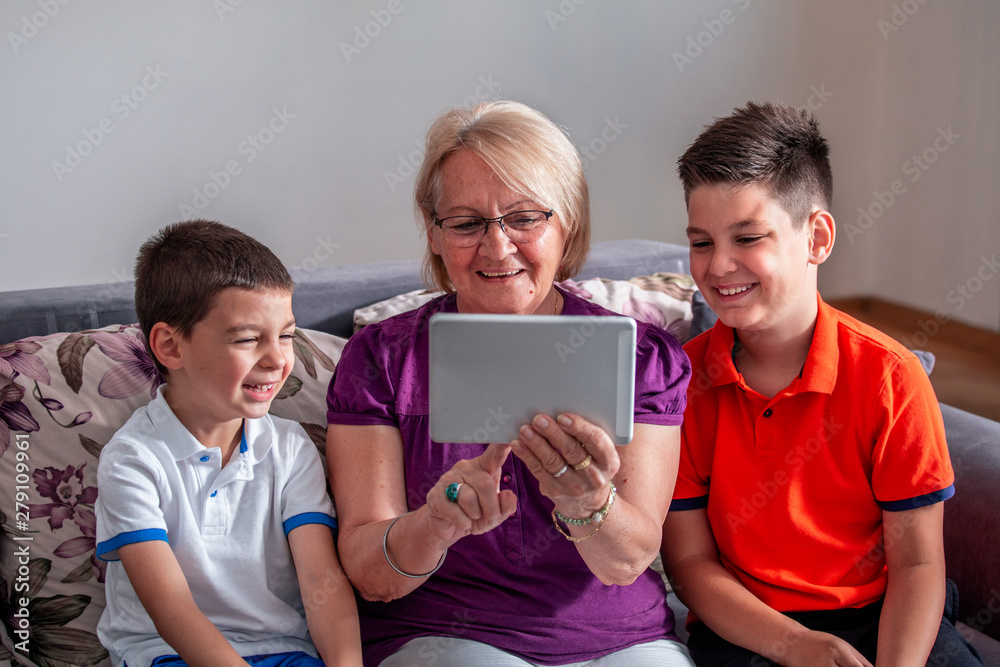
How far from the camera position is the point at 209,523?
4.07 feet

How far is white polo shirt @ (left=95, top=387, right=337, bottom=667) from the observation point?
1.19 meters

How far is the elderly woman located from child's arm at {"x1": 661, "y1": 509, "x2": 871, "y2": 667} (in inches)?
2.5

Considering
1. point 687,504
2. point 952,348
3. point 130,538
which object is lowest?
point 952,348

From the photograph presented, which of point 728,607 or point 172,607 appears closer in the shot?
point 172,607

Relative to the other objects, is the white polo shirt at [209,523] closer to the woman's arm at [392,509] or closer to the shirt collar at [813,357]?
the woman's arm at [392,509]

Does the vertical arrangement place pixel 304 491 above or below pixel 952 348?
above

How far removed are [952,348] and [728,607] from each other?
136 inches

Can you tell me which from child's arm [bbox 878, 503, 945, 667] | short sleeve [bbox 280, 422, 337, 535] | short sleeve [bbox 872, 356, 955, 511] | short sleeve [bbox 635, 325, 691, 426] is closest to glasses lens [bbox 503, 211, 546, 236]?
short sleeve [bbox 635, 325, 691, 426]

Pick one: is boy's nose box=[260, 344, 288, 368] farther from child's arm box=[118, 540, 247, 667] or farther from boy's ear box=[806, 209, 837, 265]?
boy's ear box=[806, 209, 837, 265]

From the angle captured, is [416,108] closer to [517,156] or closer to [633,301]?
[633,301]

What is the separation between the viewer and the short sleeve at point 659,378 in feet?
4.30

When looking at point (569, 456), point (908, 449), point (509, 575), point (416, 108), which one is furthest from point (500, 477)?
point (416, 108)

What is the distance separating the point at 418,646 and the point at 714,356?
648mm

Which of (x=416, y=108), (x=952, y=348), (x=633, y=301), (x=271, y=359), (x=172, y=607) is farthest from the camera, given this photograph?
(x=952, y=348)
